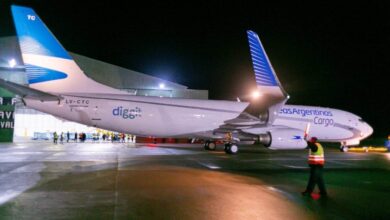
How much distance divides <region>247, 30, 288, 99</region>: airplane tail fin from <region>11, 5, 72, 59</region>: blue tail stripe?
10707 millimetres

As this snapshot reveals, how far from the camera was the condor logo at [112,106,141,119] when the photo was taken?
2167 centimetres

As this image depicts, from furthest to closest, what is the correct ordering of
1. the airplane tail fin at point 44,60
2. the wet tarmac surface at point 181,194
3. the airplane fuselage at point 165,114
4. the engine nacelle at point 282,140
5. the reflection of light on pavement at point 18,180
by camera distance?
the airplane fuselage at point 165,114
the engine nacelle at point 282,140
the airplane tail fin at point 44,60
the reflection of light on pavement at point 18,180
the wet tarmac surface at point 181,194

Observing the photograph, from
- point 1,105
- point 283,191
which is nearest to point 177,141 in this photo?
point 1,105

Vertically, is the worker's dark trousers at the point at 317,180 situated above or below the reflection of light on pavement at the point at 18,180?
above

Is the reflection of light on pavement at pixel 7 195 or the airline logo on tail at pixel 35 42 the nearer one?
the reflection of light on pavement at pixel 7 195

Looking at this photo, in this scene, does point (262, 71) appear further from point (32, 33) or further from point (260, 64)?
point (32, 33)

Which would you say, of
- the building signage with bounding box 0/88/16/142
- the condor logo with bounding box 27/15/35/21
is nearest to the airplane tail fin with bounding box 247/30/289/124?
the condor logo with bounding box 27/15/35/21

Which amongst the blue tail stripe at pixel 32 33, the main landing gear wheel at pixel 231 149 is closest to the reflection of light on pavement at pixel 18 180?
the blue tail stripe at pixel 32 33

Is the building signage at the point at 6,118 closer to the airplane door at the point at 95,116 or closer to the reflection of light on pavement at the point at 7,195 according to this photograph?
the airplane door at the point at 95,116

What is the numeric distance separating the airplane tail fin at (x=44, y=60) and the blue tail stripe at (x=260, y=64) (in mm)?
9615

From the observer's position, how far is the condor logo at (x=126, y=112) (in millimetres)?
21672

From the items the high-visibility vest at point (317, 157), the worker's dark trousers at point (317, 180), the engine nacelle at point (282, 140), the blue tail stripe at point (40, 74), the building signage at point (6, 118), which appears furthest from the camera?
the building signage at point (6, 118)

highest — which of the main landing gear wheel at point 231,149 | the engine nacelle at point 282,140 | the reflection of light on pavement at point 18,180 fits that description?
the engine nacelle at point 282,140

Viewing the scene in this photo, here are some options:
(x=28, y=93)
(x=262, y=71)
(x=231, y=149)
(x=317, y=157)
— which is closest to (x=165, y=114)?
(x=231, y=149)
